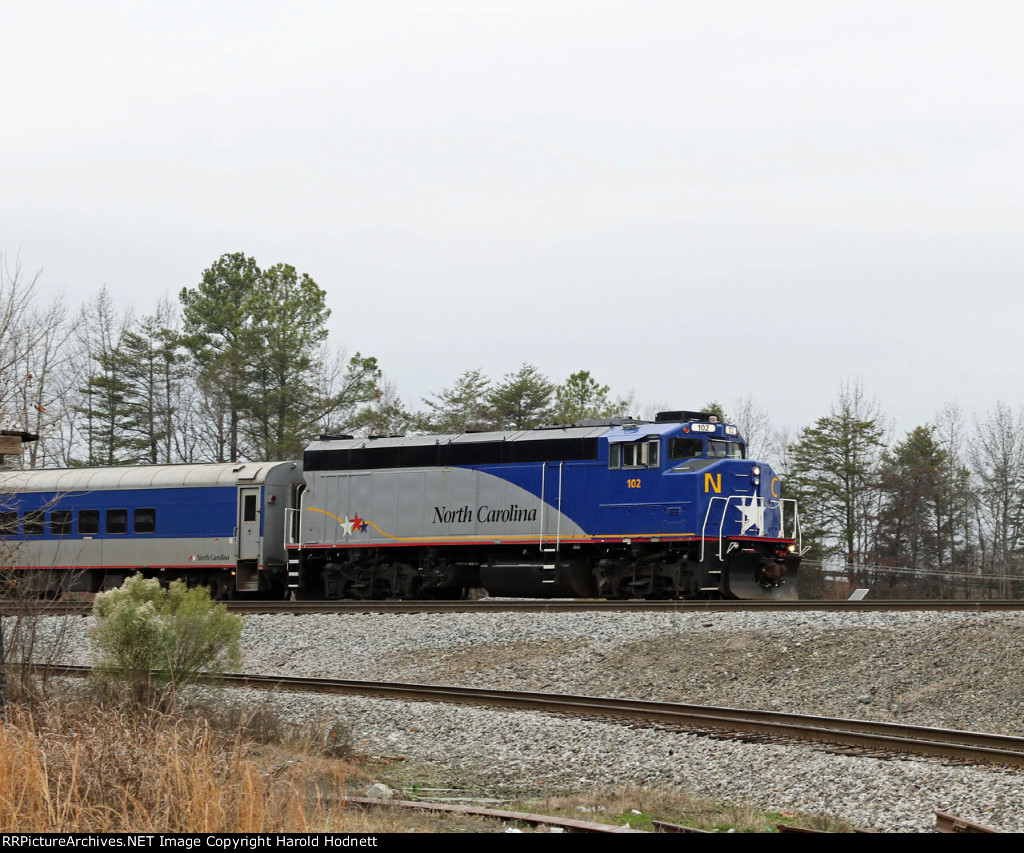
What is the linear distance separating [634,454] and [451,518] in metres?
4.16

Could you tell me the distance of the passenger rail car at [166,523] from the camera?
2589 cm

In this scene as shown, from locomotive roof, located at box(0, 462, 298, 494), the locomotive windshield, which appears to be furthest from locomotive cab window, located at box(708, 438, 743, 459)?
locomotive roof, located at box(0, 462, 298, 494)

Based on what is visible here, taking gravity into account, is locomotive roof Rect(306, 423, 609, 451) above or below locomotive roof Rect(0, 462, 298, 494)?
above

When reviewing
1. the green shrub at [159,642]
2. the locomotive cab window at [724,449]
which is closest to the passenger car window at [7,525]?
the green shrub at [159,642]

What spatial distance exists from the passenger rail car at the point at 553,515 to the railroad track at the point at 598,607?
189cm

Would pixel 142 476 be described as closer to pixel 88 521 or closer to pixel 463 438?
pixel 88 521

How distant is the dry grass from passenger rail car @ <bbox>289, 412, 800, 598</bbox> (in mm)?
12926

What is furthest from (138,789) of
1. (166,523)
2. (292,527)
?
(166,523)

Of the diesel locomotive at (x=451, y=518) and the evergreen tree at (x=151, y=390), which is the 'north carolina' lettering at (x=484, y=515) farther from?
the evergreen tree at (x=151, y=390)

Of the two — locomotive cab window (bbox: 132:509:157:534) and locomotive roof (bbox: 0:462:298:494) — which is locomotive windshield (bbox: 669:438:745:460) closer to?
locomotive roof (bbox: 0:462:298:494)

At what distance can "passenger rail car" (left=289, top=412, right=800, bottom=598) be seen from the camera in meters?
20.9

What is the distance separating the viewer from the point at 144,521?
2694 centimetres
